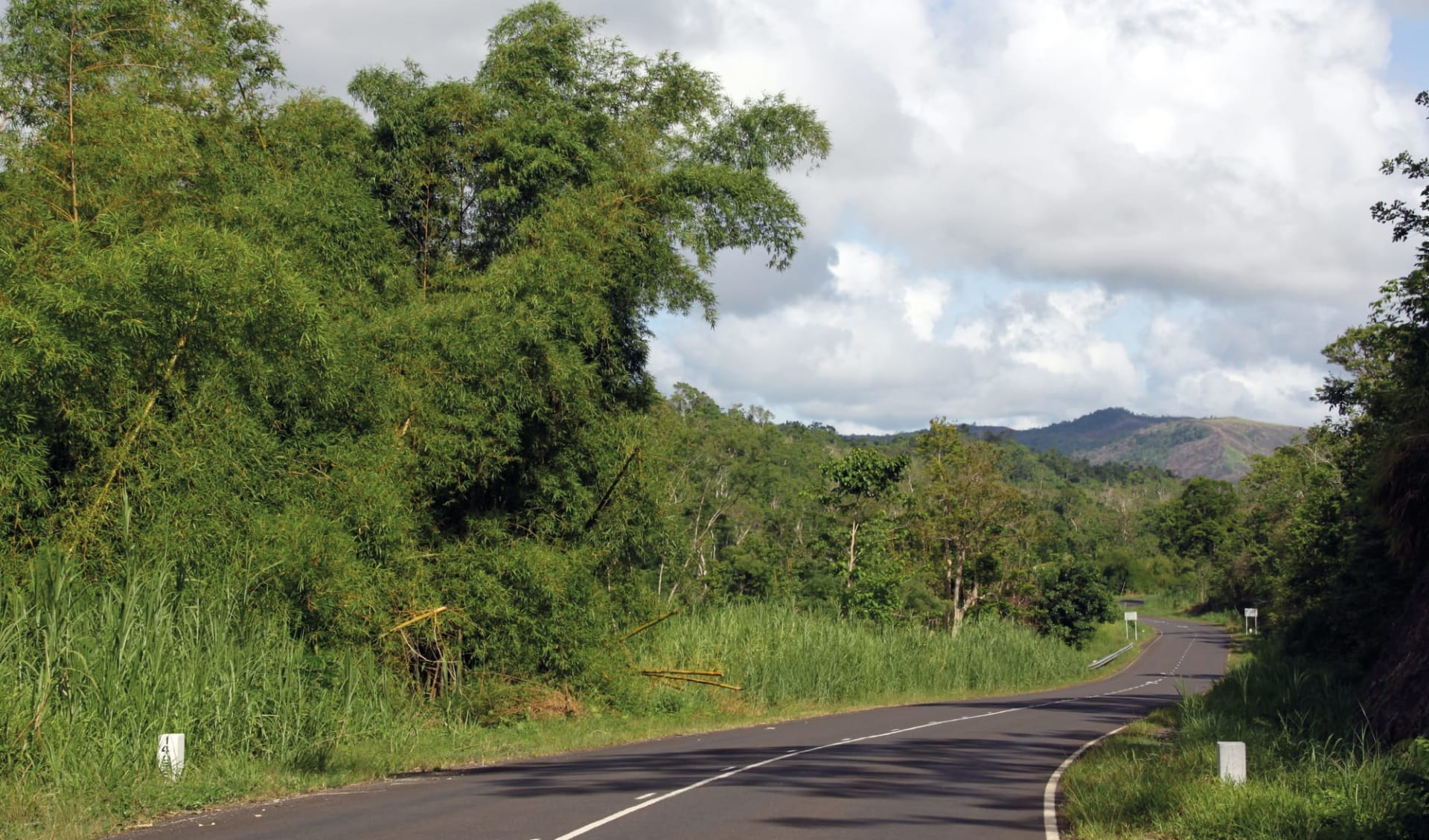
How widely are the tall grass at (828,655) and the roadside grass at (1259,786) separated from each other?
11.1 meters

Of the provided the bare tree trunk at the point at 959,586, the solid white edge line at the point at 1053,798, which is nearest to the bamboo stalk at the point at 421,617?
the solid white edge line at the point at 1053,798

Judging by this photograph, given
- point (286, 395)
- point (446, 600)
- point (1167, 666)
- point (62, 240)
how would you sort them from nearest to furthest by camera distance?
1. point (62, 240)
2. point (286, 395)
3. point (446, 600)
4. point (1167, 666)

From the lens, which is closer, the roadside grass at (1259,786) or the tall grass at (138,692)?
the roadside grass at (1259,786)

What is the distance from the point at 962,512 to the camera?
49.5 m

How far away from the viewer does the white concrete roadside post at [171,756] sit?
11344 mm

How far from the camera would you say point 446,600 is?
Result: 1878cm

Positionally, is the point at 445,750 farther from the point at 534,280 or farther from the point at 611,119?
the point at 611,119

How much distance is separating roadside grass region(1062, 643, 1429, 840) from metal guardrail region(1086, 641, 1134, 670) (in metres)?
38.8

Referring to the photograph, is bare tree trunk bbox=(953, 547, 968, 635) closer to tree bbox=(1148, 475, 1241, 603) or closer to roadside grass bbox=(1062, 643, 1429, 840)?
roadside grass bbox=(1062, 643, 1429, 840)

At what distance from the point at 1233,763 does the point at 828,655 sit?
19.9m

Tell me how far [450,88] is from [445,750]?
472 inches

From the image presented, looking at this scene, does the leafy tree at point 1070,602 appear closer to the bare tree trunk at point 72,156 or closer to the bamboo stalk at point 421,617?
the bamboo stalk at point 421,617

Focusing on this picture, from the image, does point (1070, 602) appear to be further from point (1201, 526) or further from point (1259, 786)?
point (1201, 526)

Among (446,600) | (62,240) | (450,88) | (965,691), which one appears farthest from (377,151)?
(965,691)
